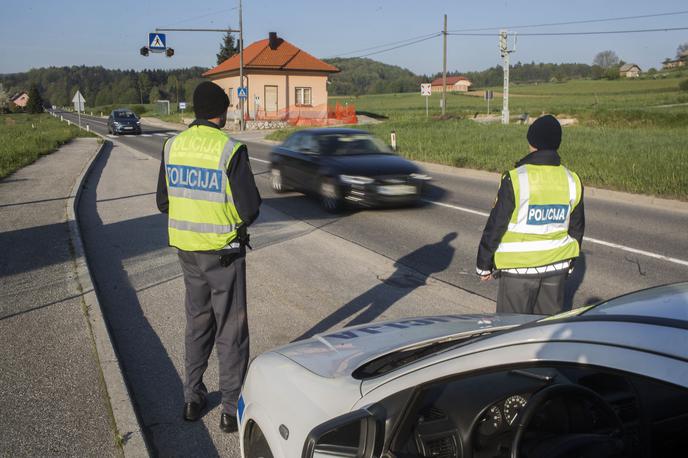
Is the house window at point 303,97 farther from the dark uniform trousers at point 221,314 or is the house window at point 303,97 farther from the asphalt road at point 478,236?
the dark uniform trousers at point 221,314

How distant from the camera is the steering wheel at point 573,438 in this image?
75.6 inches

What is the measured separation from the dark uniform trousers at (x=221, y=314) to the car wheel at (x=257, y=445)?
1.11m

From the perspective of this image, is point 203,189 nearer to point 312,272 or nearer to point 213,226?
point 213,226

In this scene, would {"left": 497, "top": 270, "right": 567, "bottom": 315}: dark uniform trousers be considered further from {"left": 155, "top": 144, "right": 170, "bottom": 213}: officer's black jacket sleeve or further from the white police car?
{"left": 155, "top": 144, "right": 170, "bottom": 213}: officer's black jacket sleeve

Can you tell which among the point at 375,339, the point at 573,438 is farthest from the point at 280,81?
the point at 573,438

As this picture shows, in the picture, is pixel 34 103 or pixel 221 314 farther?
pixel 34 103

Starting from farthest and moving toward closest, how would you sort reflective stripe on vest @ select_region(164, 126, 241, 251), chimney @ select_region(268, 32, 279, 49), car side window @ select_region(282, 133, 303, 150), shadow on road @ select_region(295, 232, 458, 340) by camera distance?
chimney @ select_region(268, 32, 279, 49) < car side window @ select_region(282, 133, 303, 150) < shadow on road @ select_region(295, 232, 458, 340) < reflective stripe on vest @ select_region(164, 126, 241, 251)

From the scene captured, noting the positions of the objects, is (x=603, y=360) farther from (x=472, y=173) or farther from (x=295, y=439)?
(x=472, y=173)

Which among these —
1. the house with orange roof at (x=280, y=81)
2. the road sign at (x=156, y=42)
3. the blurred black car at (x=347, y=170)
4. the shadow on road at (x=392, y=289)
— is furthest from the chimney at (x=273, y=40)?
the shadow on road at (x=392, y=289)

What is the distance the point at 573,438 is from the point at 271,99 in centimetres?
5830

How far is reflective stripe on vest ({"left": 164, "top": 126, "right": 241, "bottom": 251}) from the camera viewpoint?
154 inches

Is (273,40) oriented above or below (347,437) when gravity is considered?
above

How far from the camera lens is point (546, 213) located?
421 centimetres

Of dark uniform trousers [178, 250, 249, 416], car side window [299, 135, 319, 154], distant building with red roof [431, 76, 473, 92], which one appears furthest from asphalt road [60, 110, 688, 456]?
distant building with red roof [431, 76, 473, 92]
